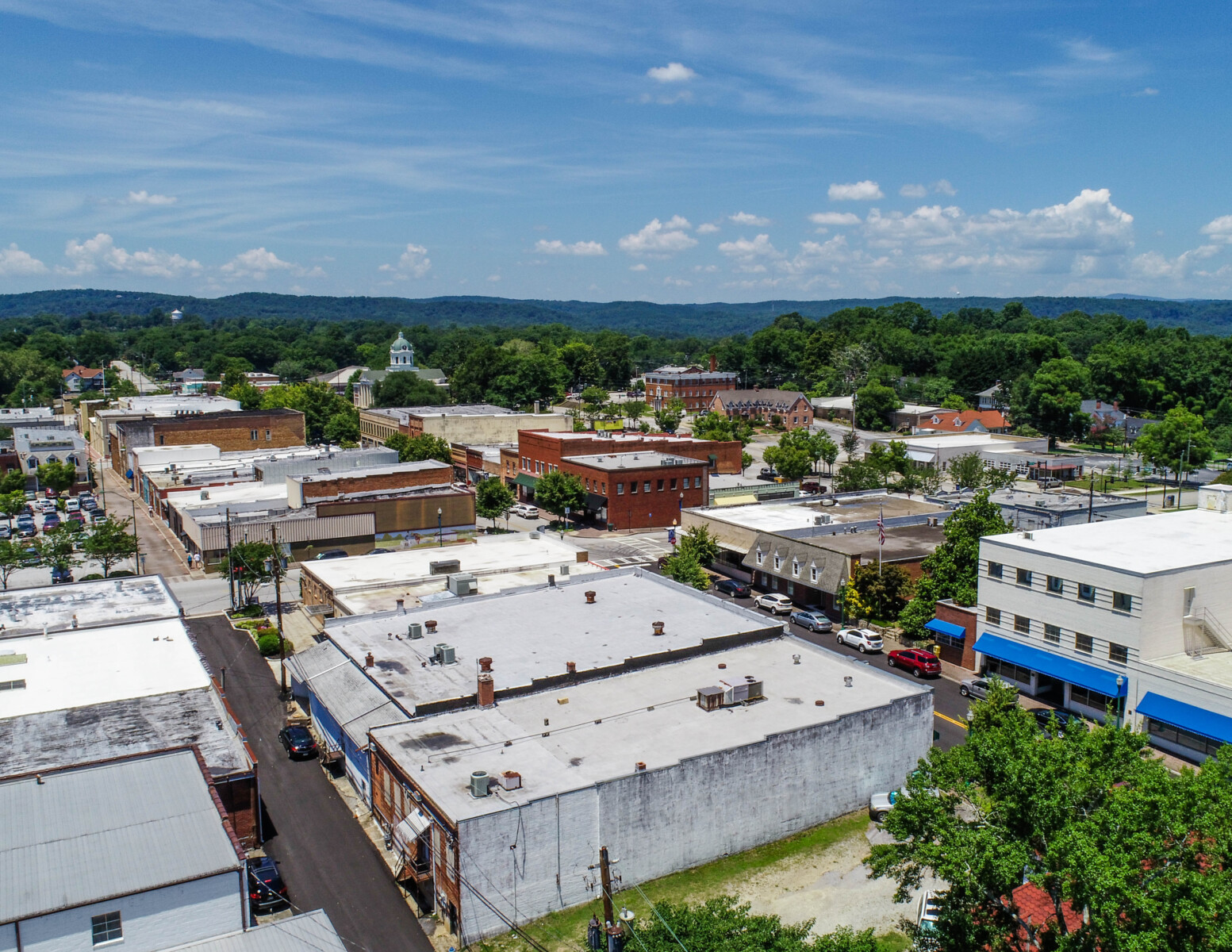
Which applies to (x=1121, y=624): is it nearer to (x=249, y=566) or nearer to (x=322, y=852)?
(x=322, y=852)

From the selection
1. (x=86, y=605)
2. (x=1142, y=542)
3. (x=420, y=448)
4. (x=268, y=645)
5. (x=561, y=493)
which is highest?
(x=1142, y=542)

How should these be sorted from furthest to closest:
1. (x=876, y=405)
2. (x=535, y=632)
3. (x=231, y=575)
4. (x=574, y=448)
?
(x=876, y=405)
(x=574, y=448)
(x=231, y=575)
(x=535, y=632)

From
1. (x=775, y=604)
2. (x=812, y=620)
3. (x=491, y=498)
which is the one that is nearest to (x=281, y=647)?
(x=775, y=604)

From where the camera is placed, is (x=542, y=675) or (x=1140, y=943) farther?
(x=542, y=675)

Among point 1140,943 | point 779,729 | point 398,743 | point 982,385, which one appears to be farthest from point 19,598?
point 982,385

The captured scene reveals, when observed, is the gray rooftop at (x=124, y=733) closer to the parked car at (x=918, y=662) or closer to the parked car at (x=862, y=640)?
the parked car at (x=918, y=662)

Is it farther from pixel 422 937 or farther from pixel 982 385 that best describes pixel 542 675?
pixel 982 385

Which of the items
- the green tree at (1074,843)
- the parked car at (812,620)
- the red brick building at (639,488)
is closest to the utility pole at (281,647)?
the parked car at (812,620)
